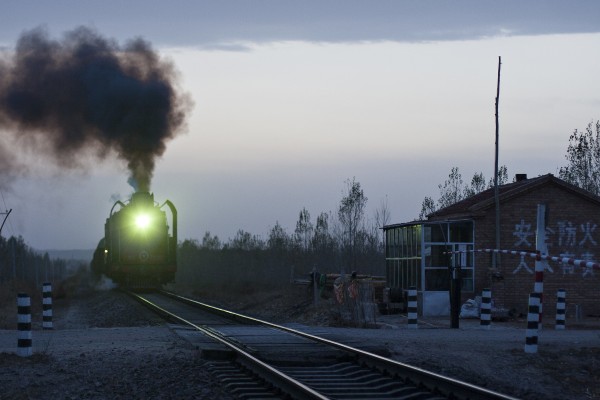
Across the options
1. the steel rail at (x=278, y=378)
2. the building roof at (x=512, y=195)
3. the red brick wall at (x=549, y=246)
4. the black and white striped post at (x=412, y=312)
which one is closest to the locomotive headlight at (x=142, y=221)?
the building roof at (x=512, y=195)

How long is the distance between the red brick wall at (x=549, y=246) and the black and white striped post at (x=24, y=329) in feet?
65.4

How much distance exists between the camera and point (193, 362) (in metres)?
13.1

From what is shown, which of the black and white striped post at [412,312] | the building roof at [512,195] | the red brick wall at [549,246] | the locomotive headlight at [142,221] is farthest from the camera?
the locomotive headlight at [142,221]

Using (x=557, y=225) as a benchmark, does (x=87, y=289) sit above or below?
below

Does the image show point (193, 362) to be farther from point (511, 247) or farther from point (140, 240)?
point (140, 240)

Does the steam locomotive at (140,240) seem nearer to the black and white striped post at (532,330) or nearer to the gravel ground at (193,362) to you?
the gravel ground at (193,362)

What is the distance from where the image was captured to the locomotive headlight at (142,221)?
4062 cm

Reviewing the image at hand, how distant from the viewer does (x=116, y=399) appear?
10.4 m

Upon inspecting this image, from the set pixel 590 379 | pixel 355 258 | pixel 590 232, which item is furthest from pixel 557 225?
pixel 355 258

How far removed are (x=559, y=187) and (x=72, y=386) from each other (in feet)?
83.0

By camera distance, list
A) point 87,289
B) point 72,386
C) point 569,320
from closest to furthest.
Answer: point 72,386 < point 569,320 < point 87,289

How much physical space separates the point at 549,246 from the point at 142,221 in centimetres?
1764

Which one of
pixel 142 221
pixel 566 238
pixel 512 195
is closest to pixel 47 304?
pixel 512 195

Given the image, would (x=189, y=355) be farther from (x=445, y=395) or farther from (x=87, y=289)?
(x=87, y=289)
